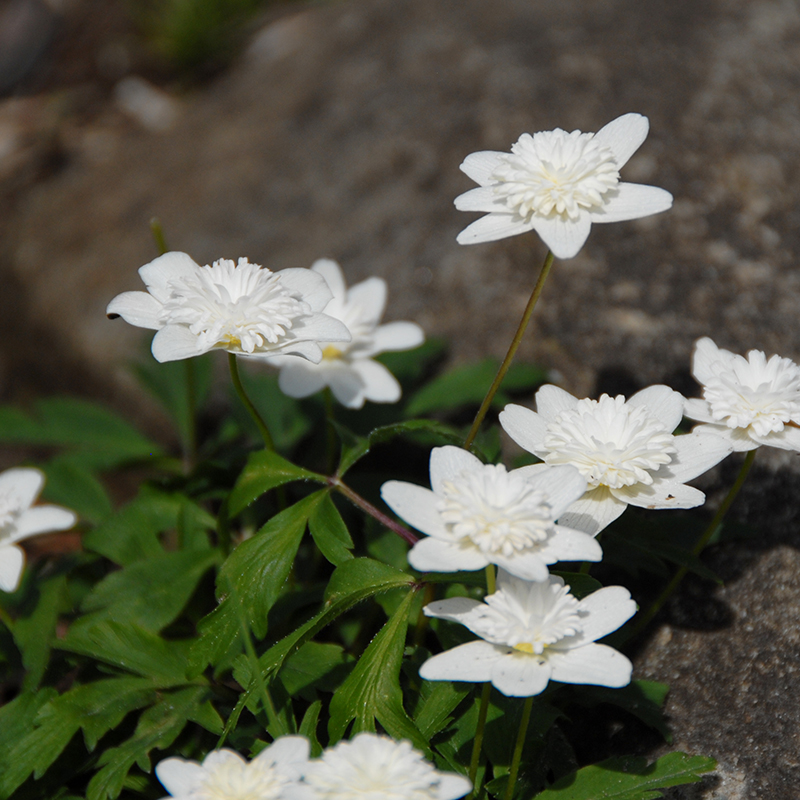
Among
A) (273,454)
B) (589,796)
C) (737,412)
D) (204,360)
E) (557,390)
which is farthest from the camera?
(204,360)

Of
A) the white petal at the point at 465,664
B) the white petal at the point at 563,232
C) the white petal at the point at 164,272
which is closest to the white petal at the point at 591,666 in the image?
the white petal at the point at 465,664

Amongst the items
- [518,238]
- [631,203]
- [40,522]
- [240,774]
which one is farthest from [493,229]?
[518,238]

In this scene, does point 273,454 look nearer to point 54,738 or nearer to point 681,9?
point 54,738

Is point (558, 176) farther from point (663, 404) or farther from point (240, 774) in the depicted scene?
point (240, 774)

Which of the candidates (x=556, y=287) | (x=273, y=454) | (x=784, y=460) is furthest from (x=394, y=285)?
(x=784, y=460)

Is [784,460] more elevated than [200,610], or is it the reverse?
[200,610]
